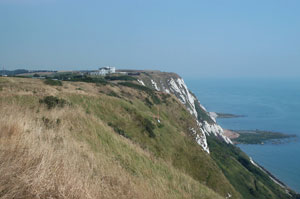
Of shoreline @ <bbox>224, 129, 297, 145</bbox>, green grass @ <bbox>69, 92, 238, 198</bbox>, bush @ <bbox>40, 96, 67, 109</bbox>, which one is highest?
bush @ <bbox>40, 96, 67, 109</bbox>

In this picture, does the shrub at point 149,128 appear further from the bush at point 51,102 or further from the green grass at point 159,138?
the bush at point 51,102

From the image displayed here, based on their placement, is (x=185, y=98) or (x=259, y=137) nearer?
(x=185, y=98)

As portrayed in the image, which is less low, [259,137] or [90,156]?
[90,156]

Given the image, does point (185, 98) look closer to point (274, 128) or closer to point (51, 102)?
point (274, 128)

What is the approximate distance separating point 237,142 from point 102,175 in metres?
108

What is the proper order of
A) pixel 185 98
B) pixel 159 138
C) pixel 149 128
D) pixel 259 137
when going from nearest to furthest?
pixel 149 128 → pixel 159 138 → pixel 185 98 → pixel 259 137

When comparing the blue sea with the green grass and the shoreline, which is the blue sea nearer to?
the shoreline

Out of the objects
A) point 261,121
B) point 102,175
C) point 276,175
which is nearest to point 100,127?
point 102,175

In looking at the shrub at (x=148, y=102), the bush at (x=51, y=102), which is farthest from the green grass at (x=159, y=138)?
the shrub at (x=148, y=102)

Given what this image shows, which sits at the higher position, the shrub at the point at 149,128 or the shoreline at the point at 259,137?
the shrub at the point at 149,128

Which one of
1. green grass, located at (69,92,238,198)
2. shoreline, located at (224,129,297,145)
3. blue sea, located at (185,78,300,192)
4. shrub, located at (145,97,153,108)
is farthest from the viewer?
shoreline, located at (224,129,297,145)

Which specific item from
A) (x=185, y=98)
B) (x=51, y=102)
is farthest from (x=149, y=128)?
(x=185, y=98)

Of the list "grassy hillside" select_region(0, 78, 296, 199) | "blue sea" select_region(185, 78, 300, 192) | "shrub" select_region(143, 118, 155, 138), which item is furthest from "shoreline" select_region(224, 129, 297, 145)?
"shrub" select_region(143, 118, 155, 138)

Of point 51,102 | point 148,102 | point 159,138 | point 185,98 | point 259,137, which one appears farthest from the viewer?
point 259,137
